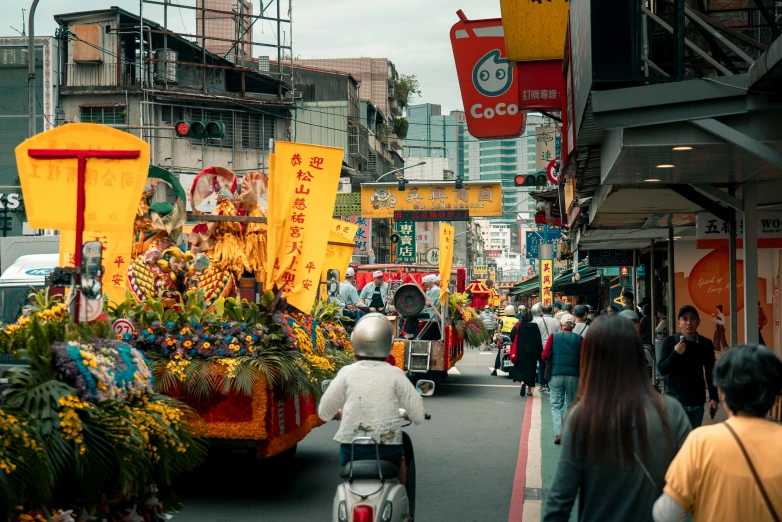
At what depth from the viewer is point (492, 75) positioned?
587 inches

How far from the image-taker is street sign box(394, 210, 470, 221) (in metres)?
34.3

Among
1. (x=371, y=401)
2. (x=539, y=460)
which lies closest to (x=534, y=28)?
(x=539, y=460)

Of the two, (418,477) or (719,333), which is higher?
(719,333)

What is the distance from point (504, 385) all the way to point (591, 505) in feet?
53.6

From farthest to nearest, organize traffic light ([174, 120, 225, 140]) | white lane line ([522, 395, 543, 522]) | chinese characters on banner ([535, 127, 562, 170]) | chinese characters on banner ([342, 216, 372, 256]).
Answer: chinese characters on banner ([342, 216, 372, 256])
chinese characters on banner ([535, 127, 562, 170])
traffic light ([174, 120, 225, 140])
white lane line ([522, 395, 543, 522])

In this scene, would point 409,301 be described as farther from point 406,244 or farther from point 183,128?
point 406,244

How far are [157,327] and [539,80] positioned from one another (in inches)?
243

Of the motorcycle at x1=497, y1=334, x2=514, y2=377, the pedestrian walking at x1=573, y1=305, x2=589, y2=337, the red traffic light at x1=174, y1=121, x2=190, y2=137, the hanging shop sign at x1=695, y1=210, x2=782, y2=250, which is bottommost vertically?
the motorcycle at x1=497, y1=334, x2=514, y2=377

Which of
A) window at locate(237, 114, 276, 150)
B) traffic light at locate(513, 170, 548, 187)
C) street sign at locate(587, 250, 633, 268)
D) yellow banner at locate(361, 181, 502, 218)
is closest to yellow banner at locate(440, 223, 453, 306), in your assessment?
street sign at locate(587, 250, 633, 268)

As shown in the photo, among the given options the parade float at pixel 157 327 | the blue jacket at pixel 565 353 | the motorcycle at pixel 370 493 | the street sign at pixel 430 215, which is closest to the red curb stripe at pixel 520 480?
the blue jacket at pixel 565 353

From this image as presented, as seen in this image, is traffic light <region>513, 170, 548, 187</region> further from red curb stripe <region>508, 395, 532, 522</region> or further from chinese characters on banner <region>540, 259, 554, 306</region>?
red curb stripe <region>508, 395, 532, 522</region>

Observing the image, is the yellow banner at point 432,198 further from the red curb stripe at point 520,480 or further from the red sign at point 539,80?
the red sign at point 539,80

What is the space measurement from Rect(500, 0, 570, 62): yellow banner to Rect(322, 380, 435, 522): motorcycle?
6736mm

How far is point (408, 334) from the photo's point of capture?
58.4ft
